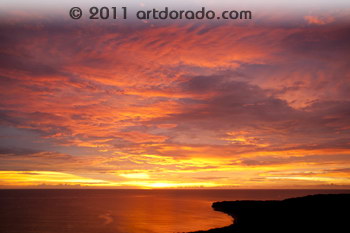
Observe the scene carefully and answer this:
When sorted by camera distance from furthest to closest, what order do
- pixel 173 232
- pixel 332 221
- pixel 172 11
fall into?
1. pixel 173 232
2. pixel 332 221
3. pixel 172 11

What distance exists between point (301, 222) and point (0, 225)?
62.1 metres

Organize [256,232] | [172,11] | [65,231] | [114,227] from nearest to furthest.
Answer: [172,11], [256,232], [65,231], [114,227]

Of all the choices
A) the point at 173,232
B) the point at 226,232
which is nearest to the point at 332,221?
the point at 226,232

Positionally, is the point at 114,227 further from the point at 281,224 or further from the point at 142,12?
the point at 142,12

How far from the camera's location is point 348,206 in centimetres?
5803

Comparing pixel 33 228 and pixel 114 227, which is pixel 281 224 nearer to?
pixel 114 227

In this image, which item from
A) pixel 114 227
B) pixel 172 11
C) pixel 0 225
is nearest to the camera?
pixel 172 11

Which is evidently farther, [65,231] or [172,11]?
[65,231]

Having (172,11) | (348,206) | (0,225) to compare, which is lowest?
(0,225)

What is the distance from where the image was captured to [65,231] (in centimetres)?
5788

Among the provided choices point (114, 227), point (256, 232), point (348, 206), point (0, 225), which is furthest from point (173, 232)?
point (0, 225)

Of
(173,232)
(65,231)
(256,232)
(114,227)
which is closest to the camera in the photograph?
(256,232)

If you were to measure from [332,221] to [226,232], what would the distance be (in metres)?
15.2

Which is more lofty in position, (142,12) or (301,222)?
(142,12)
